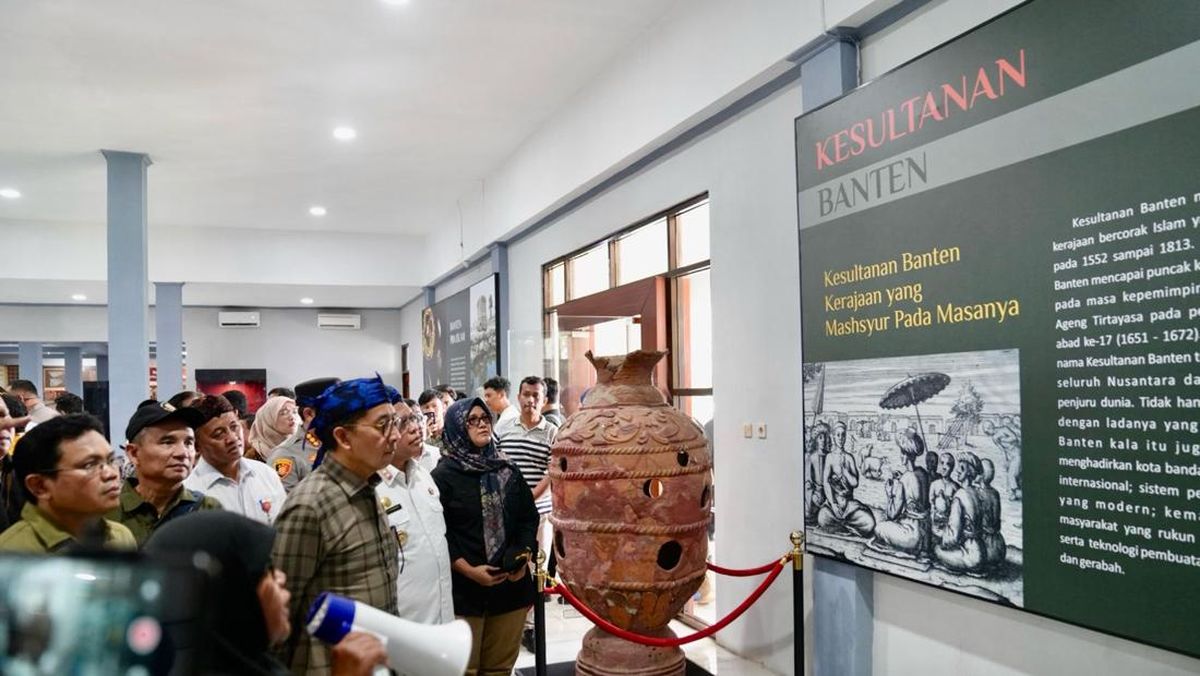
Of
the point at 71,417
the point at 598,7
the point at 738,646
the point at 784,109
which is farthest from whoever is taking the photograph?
the point at 598,7

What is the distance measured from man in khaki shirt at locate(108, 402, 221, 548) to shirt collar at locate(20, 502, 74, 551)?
2.25 ft

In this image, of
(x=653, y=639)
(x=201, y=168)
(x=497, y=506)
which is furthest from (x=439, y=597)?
(x=201, y=168)

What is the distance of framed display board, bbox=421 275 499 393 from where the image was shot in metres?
10.8

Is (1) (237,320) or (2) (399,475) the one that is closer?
(2) (399,475)

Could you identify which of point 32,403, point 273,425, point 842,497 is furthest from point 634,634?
point 32,403

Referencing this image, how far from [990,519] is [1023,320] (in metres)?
0.80

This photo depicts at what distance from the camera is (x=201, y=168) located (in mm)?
9727

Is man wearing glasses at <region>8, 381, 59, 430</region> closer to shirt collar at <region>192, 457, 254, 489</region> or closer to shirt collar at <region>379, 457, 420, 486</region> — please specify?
shirt collar at <region>192, 457, 254, 489</region>

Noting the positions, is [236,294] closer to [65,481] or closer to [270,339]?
[270,339]

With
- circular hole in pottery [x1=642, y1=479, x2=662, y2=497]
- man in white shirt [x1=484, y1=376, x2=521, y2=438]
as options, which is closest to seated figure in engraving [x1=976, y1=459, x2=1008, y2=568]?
circular hole in pottery [x1=642, y1=479, x2=662, y2=497]

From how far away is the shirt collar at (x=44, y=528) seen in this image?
2.05 m

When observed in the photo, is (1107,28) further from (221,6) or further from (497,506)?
(221,6)

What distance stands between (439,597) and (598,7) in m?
4.33

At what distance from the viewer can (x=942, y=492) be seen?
138 inches
